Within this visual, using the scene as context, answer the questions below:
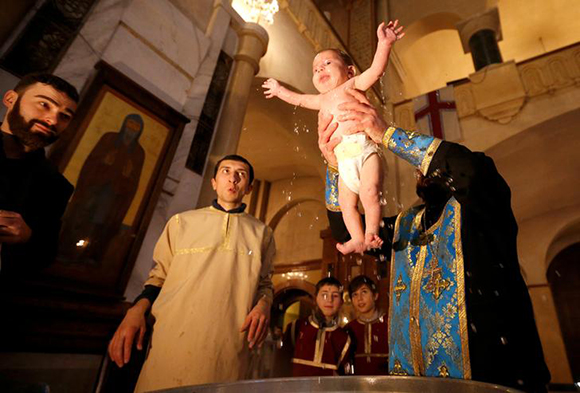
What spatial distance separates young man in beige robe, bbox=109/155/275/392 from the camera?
1482 mm

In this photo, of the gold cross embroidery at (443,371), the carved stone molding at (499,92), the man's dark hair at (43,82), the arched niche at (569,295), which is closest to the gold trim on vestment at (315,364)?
the gold cross embroidery at (443,371)

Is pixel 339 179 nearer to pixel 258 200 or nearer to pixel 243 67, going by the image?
pixel 243 67

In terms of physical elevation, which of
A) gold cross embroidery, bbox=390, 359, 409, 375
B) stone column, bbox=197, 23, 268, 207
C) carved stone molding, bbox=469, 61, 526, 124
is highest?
carved stone molding, bbox=469, 61, 526, 124

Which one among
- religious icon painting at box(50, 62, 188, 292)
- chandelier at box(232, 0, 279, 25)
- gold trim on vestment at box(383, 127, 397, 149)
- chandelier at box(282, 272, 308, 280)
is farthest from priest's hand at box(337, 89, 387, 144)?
chandelier at box(282, 272, 308, 280)

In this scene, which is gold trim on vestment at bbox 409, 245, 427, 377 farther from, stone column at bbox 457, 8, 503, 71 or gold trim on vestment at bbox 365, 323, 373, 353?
stone column at bbox 457, 8, 503, 71

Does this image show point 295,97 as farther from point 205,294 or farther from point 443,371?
point 443,371

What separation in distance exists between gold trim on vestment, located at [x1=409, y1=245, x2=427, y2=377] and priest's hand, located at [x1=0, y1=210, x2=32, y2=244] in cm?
163

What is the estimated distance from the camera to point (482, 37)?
680 centimetres

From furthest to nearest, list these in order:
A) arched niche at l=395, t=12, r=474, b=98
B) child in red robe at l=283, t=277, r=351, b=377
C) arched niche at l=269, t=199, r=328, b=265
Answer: arched niche at l=395, t=12, r=474, b=98 → arched niche at l=269, t=199, r=328, b=265 → child in red robe at l=283, t=277, r=351, b=377

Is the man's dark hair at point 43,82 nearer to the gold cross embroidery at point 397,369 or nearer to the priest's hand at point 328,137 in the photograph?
the priest's hand at point 328,137

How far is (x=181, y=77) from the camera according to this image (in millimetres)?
3227

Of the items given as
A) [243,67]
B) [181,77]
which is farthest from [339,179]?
[243,67]

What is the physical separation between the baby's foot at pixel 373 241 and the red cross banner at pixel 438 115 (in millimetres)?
5481

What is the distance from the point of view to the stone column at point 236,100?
3.38 m
